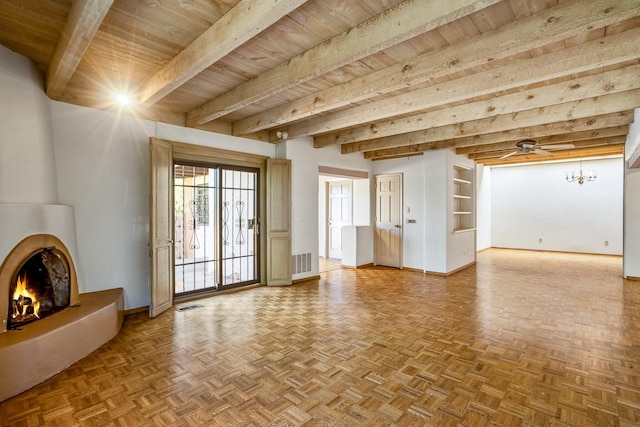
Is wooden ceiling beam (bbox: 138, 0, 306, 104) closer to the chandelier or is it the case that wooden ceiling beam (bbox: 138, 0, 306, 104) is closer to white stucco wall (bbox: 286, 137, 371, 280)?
white stucco wall (bbox: 286, 137, 371, 280)

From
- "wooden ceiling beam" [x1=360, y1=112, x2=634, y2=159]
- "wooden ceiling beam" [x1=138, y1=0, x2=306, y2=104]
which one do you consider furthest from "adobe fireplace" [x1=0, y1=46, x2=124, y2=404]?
"wooden ceiling beam" [x1=360, y1=112, x2=634, y2=159]

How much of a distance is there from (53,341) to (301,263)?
379 cm

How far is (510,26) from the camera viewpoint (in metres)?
2.31

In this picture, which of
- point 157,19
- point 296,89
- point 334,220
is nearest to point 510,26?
point 296,89

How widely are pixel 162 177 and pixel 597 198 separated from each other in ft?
36.0

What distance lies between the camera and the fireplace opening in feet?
8.97

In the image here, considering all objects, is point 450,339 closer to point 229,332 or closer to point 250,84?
point 229,332

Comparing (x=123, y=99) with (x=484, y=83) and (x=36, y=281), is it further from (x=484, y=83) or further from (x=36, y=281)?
(x=484, y=83)

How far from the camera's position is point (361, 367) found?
8.96ft

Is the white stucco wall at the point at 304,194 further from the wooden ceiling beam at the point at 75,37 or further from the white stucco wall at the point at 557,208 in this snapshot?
the white stucco wall at the point at 557,208

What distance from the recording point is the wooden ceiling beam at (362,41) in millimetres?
1934

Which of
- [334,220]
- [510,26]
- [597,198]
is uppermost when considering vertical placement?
[510,26]

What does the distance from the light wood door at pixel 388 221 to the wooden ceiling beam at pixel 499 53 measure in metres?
3.91

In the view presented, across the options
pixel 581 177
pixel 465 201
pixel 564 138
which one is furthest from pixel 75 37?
pixel 581 177
